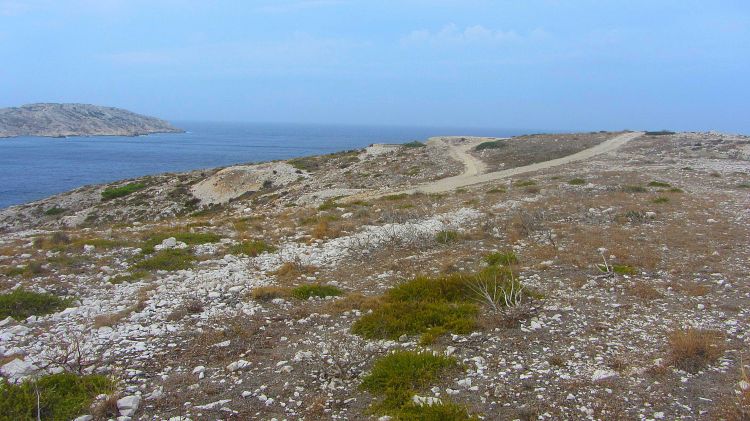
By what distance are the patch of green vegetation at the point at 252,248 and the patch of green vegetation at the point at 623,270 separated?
10.8m

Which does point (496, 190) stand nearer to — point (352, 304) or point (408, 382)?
point (352, 304)

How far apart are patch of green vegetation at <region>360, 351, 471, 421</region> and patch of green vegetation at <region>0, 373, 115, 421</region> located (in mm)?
4082

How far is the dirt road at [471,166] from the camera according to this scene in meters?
35.0

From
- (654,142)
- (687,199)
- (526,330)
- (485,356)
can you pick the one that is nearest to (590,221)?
(687,199)

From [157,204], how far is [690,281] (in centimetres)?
4315

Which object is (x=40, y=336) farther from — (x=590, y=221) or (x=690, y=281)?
(x=590, y=221)

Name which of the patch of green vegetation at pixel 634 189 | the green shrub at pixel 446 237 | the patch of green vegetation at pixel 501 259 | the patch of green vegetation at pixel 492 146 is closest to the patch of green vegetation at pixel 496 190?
the patch of green vegetation at pixel 634 189

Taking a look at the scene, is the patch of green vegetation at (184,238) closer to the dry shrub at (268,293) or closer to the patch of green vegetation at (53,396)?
the dry shrub at (268,293)

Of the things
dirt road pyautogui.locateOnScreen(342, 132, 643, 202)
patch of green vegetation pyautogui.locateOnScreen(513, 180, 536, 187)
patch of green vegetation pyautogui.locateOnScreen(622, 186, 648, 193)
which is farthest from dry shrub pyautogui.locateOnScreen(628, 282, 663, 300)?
dirt road pyautogui.locateOnScreen(342, 132, 643, 202)

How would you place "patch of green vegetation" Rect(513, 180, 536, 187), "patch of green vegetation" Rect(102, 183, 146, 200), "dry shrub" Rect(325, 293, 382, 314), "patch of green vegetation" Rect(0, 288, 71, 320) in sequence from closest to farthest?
1. "patch of green vegetation" Rect(0, 288, 71, 320)
2. "dry shrub" Rect(325, 293, 382, 314)
3. "patch of green vegetation" Rect(513, 180, 536, 187)
4. "patch of green vegetation" Rect(102, 183, 146, 200)

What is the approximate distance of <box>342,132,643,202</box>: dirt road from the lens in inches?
1379

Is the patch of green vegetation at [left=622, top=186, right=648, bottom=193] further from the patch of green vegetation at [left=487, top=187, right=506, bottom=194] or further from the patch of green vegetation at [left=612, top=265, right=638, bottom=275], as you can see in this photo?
the patch of green vegetation at [left=612, top=265, right=638, bottom=275]

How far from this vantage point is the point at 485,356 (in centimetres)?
841

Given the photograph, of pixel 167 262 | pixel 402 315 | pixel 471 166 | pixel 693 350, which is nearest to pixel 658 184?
pixel 471 166
